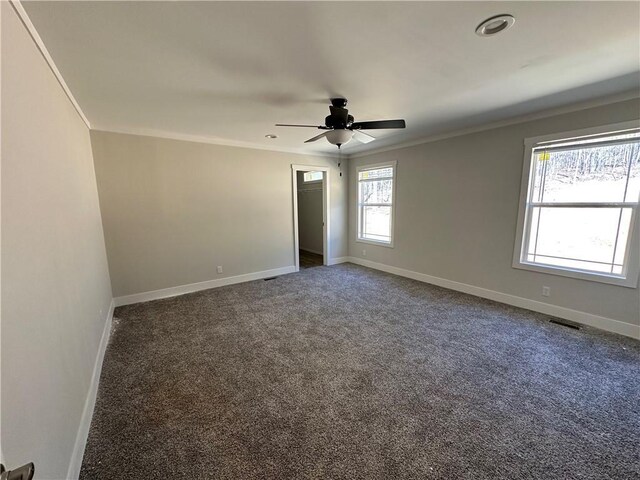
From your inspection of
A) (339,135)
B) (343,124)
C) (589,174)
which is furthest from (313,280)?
(589,174)

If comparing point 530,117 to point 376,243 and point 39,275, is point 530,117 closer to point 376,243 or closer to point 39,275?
point 376,243

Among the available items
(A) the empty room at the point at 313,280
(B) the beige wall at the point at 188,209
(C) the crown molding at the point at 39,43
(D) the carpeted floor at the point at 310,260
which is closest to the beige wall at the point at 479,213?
(A) the empty room at the point at 313,280

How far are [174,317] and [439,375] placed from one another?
3.08 metres

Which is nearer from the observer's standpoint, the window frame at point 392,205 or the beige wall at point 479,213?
the beige wall at point 479,213

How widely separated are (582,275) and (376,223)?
329 centimetres

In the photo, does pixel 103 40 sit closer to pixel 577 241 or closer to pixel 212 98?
pixel 212 98

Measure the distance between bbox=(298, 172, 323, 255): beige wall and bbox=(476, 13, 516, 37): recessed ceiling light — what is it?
5.24m

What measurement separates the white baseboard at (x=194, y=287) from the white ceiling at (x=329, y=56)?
7.85ft

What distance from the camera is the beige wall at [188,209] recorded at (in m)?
3.67

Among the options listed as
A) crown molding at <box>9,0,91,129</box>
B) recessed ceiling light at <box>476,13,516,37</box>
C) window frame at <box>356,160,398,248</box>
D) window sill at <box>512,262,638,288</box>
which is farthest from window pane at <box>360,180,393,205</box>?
crown molding at <box>9,0,91,129</box>

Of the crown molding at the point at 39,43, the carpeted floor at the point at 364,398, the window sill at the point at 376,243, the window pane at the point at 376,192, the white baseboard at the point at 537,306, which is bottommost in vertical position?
the carpeted floor at the point at 364,398

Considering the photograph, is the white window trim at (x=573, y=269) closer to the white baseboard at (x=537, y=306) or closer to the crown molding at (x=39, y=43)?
the white baseboard at (x=537, y=306)

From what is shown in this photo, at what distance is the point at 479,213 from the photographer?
3.91 m

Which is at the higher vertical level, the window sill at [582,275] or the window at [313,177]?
the window at [313,177]
